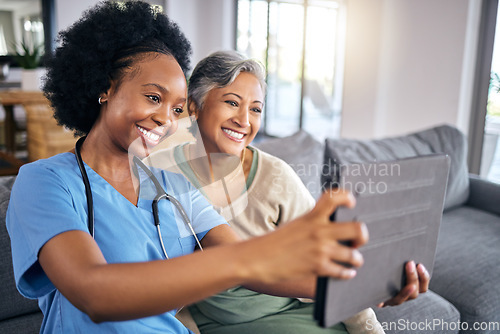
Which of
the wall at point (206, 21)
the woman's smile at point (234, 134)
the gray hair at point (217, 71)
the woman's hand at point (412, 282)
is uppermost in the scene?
the wall at point (206, 21)

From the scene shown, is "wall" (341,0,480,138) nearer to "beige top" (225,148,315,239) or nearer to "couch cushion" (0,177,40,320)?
"beige top" (225,148,315,239)

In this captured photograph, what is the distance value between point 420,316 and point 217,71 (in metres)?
1.05

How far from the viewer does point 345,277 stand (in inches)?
21.0

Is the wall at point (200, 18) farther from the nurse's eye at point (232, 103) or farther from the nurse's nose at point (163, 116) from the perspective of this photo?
the nurse's nose at point (163, 116)

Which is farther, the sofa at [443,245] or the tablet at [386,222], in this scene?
the sofa at [443,245]

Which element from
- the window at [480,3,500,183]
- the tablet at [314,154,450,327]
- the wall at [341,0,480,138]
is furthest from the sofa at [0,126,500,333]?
the wall at [341,0,480,138]

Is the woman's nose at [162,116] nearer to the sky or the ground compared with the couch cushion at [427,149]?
nearer to the sky

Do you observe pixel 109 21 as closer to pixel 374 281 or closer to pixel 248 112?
pixel 248 112

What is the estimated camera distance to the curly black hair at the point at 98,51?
35.4 inches

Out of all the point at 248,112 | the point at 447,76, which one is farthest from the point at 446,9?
the point at 248,112

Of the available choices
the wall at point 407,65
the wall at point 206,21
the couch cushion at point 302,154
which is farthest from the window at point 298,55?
the couch cushion at point 302,154

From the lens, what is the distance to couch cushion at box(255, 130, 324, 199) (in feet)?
5.94

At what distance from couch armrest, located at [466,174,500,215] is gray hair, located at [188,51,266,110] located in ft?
6.01

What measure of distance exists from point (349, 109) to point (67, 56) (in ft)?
12.2
